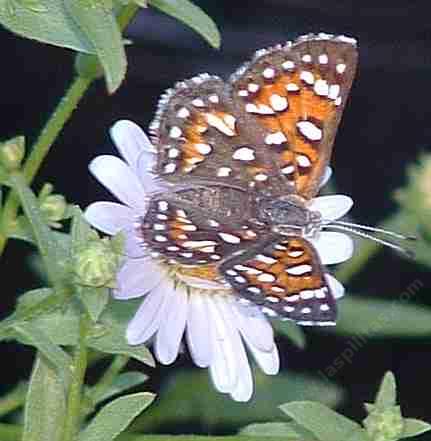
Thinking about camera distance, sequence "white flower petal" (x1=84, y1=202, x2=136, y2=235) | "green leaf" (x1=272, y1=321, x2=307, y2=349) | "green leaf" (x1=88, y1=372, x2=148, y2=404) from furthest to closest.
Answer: "green leaf" (x1=272, y1=321, x2=307, y2=349), "green leaf" (x1=88, y1=372, x2=148, y2=404), "white flower petal" (x1=84, y1=202, x2=136, y2=235)

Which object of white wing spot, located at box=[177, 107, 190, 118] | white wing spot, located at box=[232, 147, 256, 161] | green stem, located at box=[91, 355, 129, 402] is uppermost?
white wing spot, located at box=[177, 107, 190, 118]

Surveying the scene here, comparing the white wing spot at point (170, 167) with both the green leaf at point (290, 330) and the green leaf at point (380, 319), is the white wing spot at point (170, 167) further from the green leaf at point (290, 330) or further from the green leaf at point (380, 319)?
the green leaf at point (380, 319)

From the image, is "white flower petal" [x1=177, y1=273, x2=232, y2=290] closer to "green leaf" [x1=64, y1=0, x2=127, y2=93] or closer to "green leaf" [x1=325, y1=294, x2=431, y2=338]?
"green leaf" [x1=64, y1=0, x2=127, y2=93]

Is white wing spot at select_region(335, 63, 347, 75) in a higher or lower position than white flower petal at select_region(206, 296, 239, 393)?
higher

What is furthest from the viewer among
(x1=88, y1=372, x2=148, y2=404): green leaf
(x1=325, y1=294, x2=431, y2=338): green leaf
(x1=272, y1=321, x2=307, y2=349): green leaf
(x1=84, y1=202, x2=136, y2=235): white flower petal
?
(x1=325, y1=294, x2=431, y2=338): green leaf

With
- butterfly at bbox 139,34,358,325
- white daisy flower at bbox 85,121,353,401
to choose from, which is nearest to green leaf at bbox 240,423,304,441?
white daisy flower at bbox 85,121,353,401

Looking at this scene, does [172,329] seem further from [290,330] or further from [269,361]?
[290,330]

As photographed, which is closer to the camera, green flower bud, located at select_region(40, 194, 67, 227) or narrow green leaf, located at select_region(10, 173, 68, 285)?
→ narrow green leaf, located at select_region(10, 173, 68, 285)

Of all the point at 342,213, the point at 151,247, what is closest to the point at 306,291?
the point at 151,247
